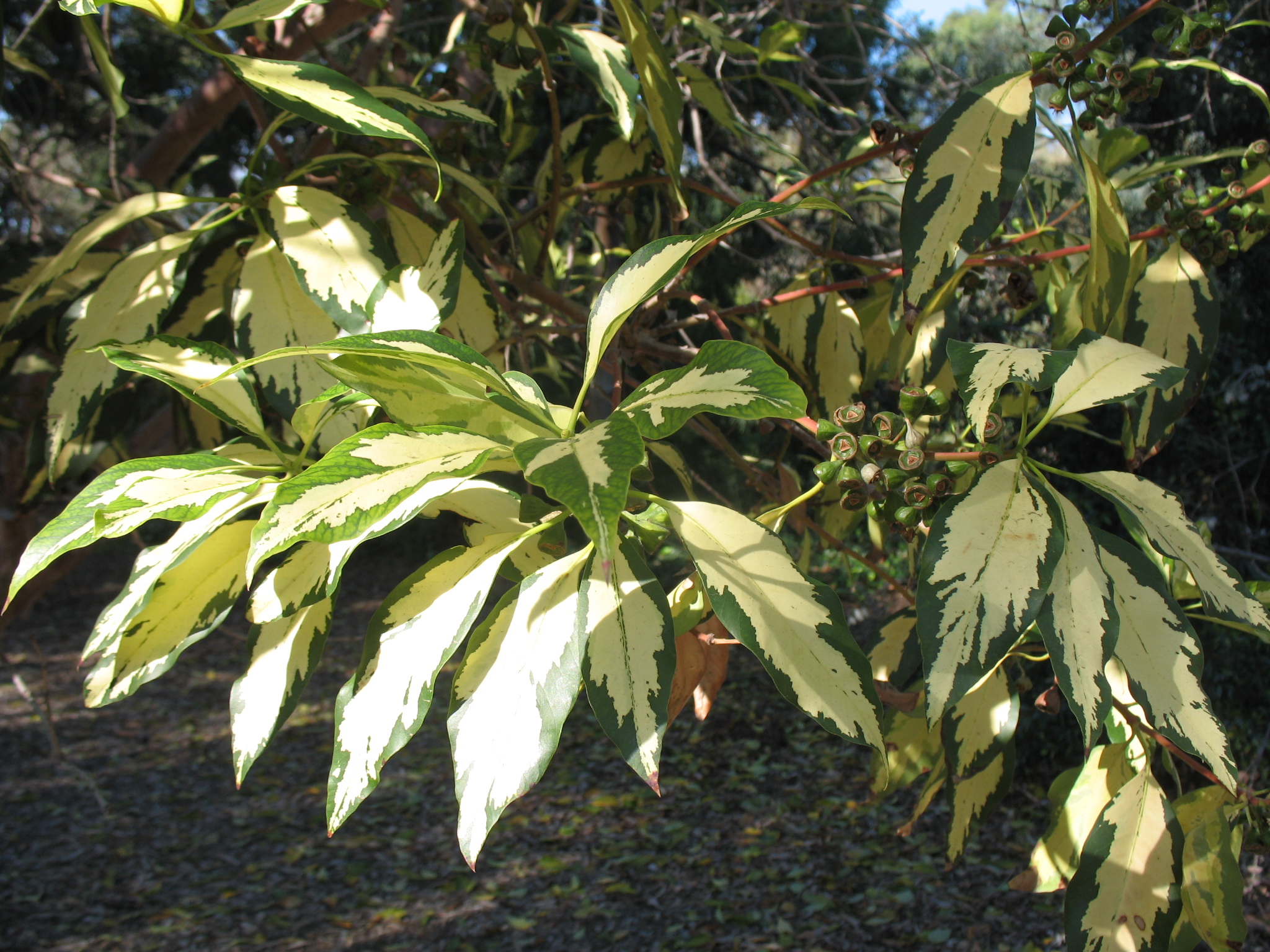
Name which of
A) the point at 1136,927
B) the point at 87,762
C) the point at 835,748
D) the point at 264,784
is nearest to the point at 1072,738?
the point at 835,748

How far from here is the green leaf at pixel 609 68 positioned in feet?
2.75

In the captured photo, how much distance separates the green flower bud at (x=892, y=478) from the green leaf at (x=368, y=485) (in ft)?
0.75

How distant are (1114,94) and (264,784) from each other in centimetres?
389

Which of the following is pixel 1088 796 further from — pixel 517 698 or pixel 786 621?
pixel 517 698

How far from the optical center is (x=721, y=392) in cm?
41

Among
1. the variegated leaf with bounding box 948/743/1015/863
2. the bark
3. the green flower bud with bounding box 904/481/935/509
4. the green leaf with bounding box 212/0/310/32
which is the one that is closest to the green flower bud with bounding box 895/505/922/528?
the green flower bud with bounding box 904/481/935/509

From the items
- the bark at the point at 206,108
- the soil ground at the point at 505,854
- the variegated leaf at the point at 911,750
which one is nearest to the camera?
the variegated leaf at the point at 911,750

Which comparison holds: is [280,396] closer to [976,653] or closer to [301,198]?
[301,198]

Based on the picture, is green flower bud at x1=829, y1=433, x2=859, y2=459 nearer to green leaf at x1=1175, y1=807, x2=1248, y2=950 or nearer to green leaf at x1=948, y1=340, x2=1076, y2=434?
green leaf at x1=948, y1=340, x2=1076, y2=434

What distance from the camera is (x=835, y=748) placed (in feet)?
12.7

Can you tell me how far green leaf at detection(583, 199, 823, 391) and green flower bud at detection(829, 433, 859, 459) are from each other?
146mm

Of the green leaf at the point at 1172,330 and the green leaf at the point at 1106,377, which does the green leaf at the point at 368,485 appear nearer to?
the green leaf at the point at 1106,377

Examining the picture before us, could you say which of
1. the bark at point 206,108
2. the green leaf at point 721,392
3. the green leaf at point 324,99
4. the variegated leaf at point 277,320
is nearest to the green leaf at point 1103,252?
the green leaf at point 721,392

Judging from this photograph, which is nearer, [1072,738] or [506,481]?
[1072,738]
